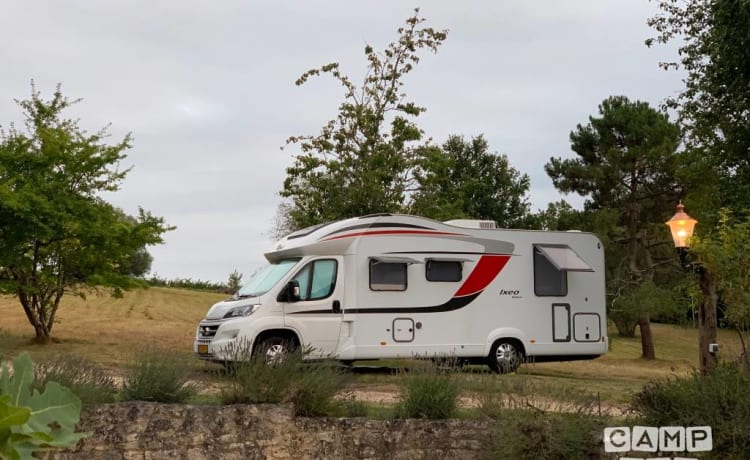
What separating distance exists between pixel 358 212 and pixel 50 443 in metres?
22.0

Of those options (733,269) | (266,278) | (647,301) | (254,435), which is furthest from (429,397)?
(647,301)

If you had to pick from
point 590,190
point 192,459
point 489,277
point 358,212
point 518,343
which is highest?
point 590,190

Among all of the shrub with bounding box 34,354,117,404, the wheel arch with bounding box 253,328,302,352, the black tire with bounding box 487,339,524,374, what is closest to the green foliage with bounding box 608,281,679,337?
the black tire with bounding box 487,339,524,374

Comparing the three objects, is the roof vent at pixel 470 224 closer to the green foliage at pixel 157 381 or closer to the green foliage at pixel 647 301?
the green foliage at pixel 157 381

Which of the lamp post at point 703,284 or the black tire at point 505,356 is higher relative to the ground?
the lamp post at point 703,284

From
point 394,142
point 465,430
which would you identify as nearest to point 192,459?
point 465,430

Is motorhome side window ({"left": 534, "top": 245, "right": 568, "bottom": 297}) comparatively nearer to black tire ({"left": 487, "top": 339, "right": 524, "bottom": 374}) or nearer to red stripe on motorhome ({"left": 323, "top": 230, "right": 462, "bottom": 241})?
black tire ({"left": 487, "top": 339, "right": 524, "bottom": 374})

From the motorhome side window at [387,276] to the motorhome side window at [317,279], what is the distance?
0.63m

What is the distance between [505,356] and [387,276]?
8.36ft

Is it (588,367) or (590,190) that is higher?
(590,190)

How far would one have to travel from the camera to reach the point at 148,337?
2247 cm

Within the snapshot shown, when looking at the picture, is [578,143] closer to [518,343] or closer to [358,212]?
[358,212]

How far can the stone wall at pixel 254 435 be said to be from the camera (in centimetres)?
810

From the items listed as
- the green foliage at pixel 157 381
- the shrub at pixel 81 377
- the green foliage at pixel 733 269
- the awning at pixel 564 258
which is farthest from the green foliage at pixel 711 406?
the awning at pixel 564 258
